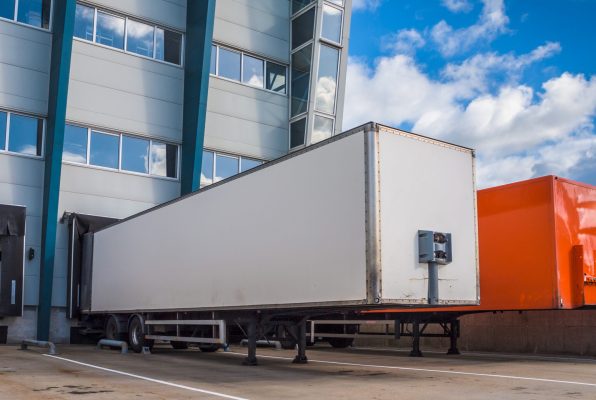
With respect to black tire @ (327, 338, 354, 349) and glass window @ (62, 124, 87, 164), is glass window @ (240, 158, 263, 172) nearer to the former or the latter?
glass window @ (62, 124, 87, 164)

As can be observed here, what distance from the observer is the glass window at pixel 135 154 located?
2200cm

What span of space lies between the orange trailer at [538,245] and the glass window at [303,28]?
1329cm

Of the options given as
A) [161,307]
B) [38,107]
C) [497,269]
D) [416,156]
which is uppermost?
[38,107]

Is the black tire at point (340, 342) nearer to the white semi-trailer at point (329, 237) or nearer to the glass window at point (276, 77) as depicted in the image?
the white semi-trailer at point (329, 237)

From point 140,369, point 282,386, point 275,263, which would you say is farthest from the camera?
point 140,369

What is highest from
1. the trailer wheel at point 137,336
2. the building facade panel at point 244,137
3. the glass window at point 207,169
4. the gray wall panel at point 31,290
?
the building facade panel at point 244,137

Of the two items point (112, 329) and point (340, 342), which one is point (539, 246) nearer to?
point (340, 342)

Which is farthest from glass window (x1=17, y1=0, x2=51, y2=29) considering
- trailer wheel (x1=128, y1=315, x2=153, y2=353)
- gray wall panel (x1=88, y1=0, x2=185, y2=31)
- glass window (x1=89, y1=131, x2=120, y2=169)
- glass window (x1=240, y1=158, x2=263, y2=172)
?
trailer wheel (x1=128, y1=315, x2=153, y2=353)

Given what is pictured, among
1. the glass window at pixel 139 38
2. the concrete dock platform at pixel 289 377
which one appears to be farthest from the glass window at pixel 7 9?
the concrete dock platform at pixel 289 377

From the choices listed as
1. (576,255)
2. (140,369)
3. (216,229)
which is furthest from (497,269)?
(140,369)

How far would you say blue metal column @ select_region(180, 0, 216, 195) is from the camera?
73.4 ft

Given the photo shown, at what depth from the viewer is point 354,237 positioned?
365 inches

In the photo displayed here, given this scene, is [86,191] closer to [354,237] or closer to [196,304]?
[196,304]

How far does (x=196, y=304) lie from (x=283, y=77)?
48.4 feet
